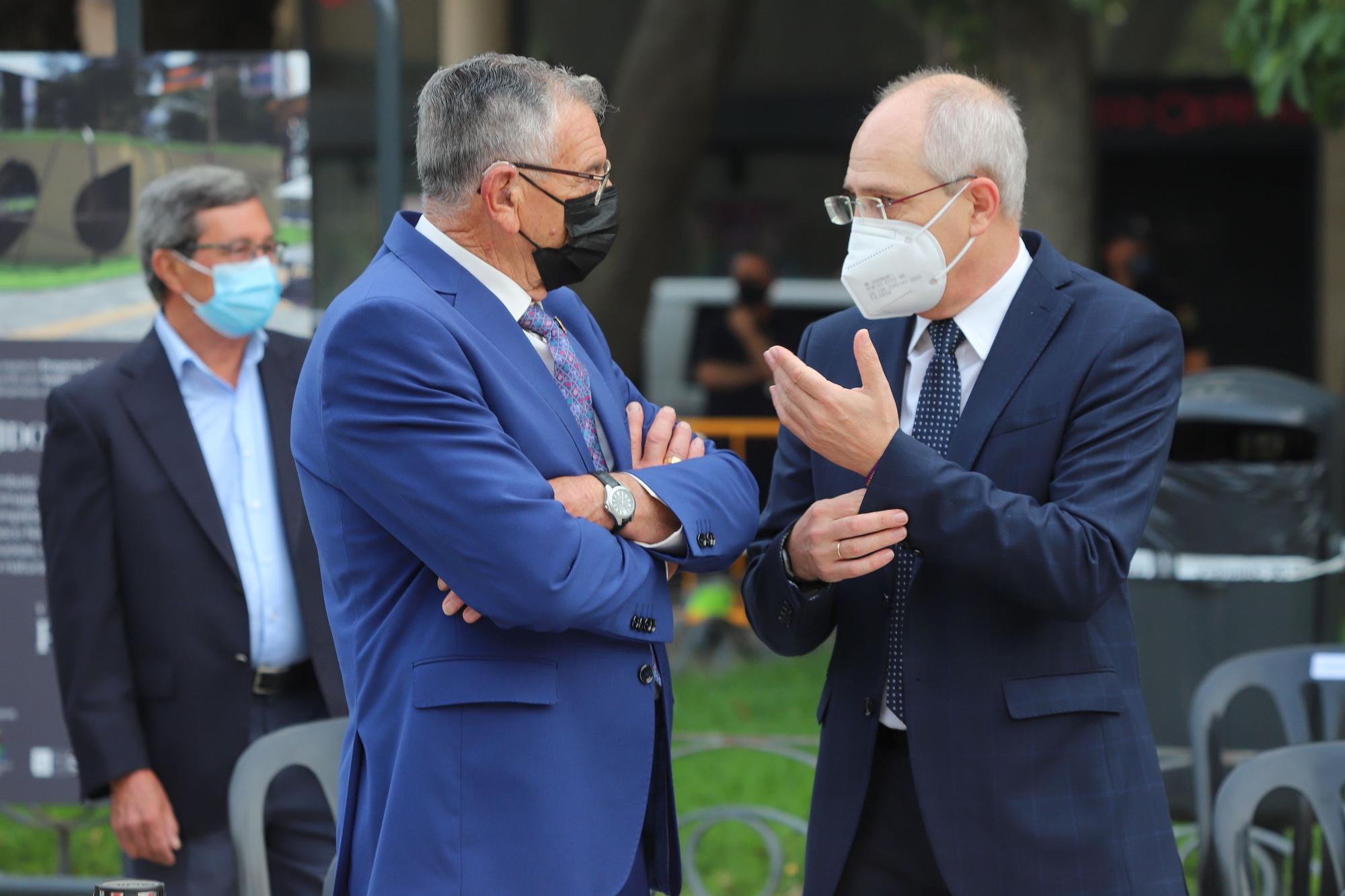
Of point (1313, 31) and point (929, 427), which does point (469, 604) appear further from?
point (1313, 31)

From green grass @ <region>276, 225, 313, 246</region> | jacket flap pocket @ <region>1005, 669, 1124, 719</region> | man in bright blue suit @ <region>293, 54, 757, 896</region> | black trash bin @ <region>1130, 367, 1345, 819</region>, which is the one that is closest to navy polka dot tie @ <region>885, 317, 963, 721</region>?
jacket flap pocket @ <region>1005, 669, 1124, 719</region>

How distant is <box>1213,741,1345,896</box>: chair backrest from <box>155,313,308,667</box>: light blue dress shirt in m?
2.12

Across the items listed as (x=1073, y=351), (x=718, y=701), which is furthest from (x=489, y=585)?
(x=718, y=701)

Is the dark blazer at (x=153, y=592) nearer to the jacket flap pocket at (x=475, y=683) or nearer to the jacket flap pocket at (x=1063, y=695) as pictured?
the jacket flap pocket at (x=475, y=683)

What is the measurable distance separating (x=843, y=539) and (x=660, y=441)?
0.44m

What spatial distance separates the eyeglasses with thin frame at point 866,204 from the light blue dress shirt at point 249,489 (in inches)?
66.2

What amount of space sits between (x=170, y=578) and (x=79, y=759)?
459 mm

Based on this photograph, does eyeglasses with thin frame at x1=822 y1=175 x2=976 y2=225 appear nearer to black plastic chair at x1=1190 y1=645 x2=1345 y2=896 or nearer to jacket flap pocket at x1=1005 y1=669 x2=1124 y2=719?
jacket flap pocket at x1=1005 y1=669 x2=1124 y2=719

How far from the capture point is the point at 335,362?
96.6 inches

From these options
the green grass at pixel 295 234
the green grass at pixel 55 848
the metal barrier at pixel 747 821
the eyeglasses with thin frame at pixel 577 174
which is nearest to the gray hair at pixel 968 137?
the eyeglasses with thin frame at pixel 577 174

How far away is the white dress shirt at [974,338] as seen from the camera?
2.82 m

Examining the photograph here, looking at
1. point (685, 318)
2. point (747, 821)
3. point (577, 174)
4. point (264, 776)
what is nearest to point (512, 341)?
point (577, 174)

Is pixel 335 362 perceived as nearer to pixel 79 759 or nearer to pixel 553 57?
pixel 79 759

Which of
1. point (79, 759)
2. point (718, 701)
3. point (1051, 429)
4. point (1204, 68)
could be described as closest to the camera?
point (1051, 429)
